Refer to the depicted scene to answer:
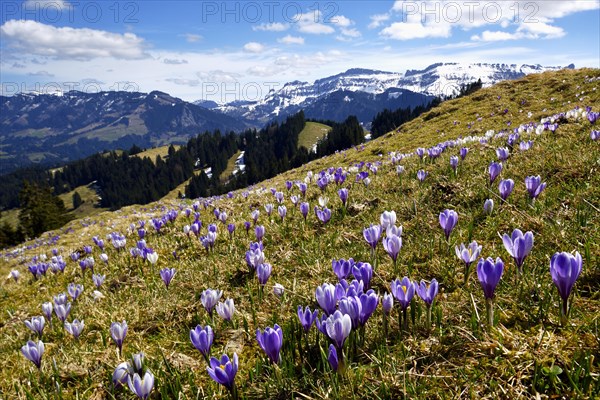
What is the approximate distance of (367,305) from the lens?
83.4 inches

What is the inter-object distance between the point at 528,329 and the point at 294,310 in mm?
1689

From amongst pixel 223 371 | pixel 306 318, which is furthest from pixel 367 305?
pixel 223 371

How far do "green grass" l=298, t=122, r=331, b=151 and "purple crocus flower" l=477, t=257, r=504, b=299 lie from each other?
558ft

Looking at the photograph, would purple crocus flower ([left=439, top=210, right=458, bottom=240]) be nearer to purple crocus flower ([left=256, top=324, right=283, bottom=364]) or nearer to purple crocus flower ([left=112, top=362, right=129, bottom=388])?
purple crocus flower ([left=256, top=324, right=283, bottom=364])

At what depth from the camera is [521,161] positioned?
5684 mm

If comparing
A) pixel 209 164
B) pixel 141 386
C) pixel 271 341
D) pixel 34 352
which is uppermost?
pixel 271 341

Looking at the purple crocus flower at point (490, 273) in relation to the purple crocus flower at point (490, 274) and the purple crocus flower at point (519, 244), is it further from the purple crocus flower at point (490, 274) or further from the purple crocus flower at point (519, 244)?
the purple crocus flower at point (519, 244)

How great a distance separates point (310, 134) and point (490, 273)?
187 m

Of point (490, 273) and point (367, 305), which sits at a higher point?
point (490, 273)

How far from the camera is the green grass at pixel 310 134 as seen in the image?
177875 millimetres

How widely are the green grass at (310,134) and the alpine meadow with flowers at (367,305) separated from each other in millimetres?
166940

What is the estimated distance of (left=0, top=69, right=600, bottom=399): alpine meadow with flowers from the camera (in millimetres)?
1989

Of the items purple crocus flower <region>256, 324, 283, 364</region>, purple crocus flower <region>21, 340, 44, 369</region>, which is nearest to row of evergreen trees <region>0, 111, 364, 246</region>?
purple crocus flower <region>21, 340, 44, 369</region>

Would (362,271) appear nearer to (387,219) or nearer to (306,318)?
(306,318)
